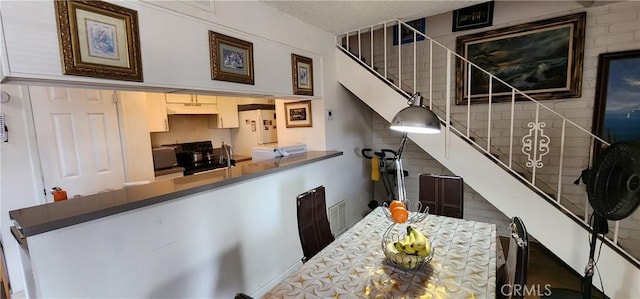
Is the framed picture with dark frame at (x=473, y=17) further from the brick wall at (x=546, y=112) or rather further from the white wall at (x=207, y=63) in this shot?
the white wall at (x=207, y=63)

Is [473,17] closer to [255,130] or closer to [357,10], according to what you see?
[357,10]

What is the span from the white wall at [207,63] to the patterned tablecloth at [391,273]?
54.4 inches

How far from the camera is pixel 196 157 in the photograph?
12.7ft

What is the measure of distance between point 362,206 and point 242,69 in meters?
2.55

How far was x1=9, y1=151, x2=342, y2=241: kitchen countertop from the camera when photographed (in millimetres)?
1179

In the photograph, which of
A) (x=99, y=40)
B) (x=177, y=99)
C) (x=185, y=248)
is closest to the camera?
(x=99, y=40)

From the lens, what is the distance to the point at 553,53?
2.75 meters

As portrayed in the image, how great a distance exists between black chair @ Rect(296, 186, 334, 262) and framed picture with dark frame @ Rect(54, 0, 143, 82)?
122cm

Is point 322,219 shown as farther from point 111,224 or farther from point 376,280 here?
point 111,224

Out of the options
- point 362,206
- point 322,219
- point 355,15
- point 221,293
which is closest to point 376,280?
point 322,219

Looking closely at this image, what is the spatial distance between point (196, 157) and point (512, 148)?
13.3ft

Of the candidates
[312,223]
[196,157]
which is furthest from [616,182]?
[196,157]

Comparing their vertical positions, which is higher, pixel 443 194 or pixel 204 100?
pixel 204 100

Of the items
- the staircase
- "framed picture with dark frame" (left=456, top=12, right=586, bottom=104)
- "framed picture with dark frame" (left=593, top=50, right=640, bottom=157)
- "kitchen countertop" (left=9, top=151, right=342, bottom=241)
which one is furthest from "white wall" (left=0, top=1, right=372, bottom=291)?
"framed picture with dark frame" (left=593, top=50, right=640, bottom=157)
